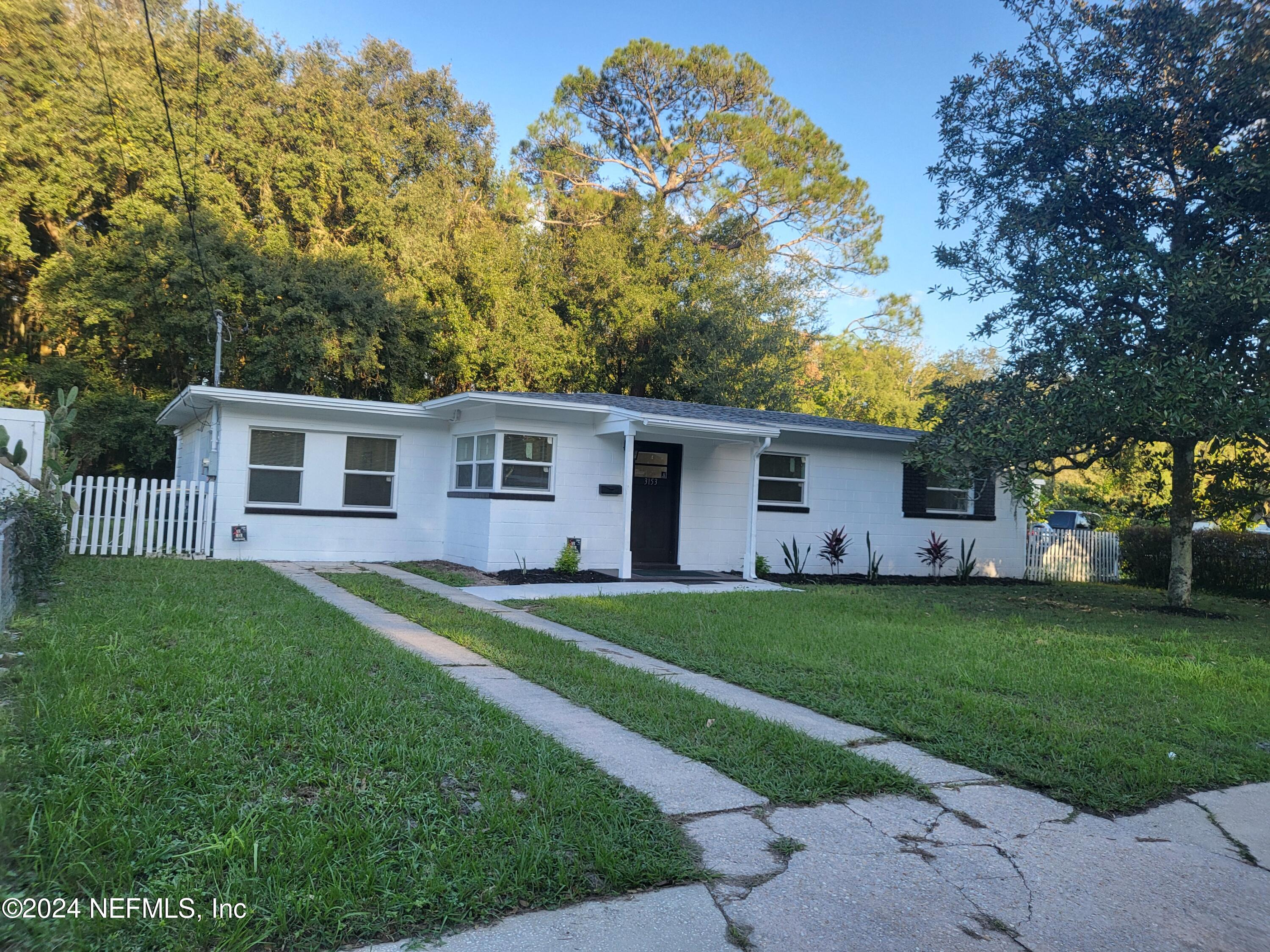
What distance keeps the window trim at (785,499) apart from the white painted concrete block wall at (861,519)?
34 millimetres

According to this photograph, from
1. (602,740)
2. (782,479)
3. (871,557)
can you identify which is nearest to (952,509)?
(871,557)

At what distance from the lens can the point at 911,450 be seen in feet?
42.9

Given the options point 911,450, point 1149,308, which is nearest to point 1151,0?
point 1149,308

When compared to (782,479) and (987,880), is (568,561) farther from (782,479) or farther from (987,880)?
(987,880)

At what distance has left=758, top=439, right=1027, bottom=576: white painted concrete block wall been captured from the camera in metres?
15.0

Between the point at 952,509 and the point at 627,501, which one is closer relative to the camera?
the point at 627,501

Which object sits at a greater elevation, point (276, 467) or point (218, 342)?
point (218, 342)

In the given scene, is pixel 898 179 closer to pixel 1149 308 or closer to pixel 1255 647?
pixel 1149 308

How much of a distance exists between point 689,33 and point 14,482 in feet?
77.7

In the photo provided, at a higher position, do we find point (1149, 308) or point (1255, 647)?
point (1149, 308)

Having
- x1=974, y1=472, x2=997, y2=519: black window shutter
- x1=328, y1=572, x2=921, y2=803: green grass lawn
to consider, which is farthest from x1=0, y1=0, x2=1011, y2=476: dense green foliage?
x1=328, y1=572, x2=921, y2=803: green grass lawn

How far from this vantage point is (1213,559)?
1603 centimetres

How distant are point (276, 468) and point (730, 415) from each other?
7729mm
